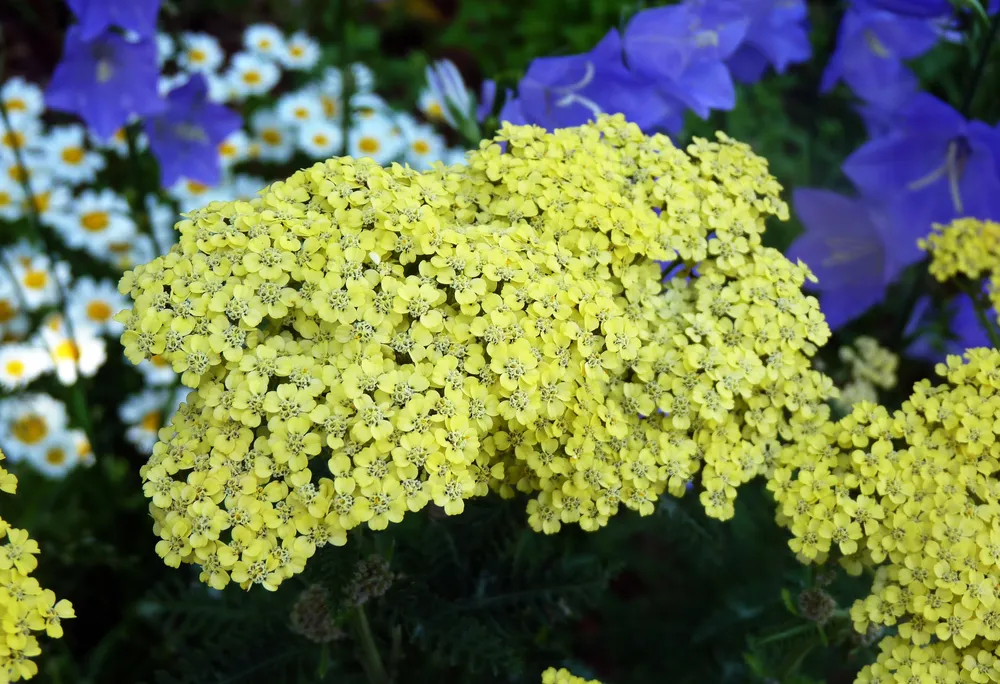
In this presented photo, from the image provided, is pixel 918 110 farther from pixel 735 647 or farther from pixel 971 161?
pixel 735 647

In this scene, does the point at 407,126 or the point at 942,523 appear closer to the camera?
the point at 942,523

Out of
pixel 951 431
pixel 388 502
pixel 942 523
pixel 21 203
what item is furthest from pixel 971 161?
pixel 21 203

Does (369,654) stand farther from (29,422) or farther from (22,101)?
(22,101)

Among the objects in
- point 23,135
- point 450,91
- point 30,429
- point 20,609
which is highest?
point 23,135

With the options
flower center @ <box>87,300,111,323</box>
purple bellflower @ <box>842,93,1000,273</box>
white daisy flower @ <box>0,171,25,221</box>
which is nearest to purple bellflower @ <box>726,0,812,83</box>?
purple bellflower @ <box>842,93,1000,273</box>

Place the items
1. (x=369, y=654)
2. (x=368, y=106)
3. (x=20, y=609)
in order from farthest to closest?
1. (x=368, y=106)
2. (x=369, y=654)
3. (x=20, y=609)

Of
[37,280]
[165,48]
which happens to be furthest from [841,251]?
[165,48]

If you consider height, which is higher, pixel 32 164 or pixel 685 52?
pixel 32 164
